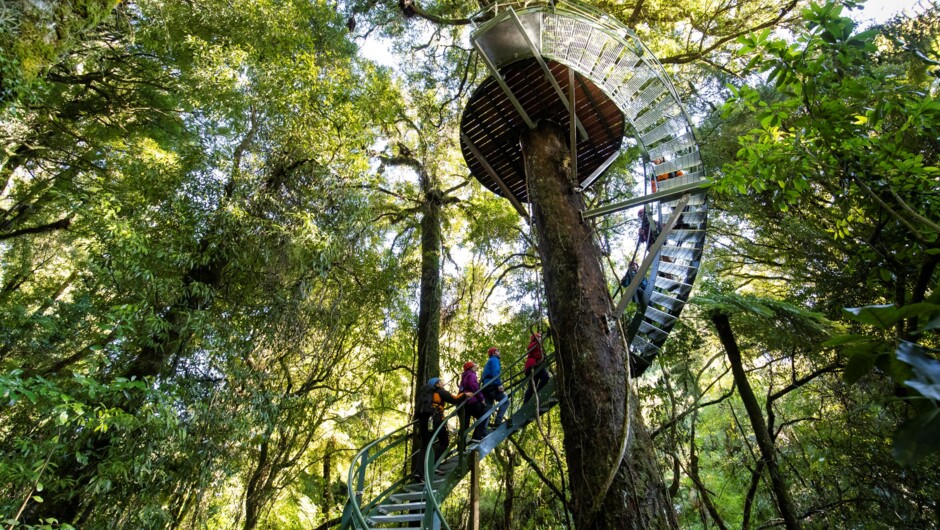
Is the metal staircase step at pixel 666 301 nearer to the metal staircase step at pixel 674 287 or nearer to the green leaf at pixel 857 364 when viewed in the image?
the metal staircase step at pixel 674 287

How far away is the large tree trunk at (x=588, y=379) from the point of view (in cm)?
323

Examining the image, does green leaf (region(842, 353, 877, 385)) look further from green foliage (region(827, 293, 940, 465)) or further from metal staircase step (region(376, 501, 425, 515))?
metal staircase step (region(376, 501, 425, 515))

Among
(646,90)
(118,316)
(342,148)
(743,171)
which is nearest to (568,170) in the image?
(646,90)

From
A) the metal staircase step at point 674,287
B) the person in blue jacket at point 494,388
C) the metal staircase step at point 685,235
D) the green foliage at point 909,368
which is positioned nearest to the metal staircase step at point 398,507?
the person in blue jacket at point 494,388

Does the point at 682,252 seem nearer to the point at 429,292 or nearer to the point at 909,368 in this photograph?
the point at 429,292

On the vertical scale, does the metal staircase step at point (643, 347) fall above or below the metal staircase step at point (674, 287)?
below

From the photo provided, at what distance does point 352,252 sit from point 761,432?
656 centimetres

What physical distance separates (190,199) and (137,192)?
3.70 ft

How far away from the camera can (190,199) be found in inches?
224

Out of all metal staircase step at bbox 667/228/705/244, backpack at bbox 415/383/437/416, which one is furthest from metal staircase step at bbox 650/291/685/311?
backpack at bbox 415/383/437/416

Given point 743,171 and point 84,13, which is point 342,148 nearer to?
point 84,13

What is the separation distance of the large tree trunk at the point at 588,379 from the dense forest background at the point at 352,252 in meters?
1.36

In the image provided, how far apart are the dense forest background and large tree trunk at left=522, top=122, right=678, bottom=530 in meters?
1.36

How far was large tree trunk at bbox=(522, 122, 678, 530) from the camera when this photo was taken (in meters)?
3.23
